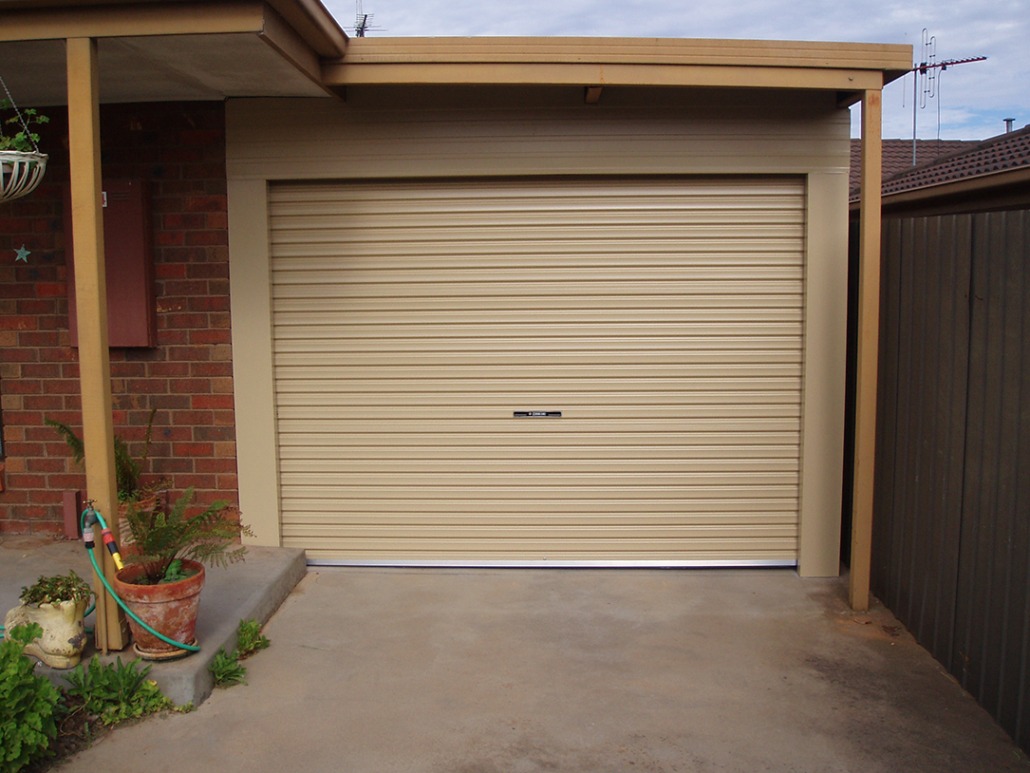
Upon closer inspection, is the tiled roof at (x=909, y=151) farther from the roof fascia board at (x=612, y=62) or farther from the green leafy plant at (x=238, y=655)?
the green leafy plant at (x=238, y=655)

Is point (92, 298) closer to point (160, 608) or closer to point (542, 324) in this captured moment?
point (160, 608)

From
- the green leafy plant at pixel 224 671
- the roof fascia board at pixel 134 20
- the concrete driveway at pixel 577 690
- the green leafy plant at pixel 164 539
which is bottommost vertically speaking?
the concrete driveway at pixel 577 690

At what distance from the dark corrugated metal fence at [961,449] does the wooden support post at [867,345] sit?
13 cm

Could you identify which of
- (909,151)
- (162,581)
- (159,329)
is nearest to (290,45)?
(159,329)

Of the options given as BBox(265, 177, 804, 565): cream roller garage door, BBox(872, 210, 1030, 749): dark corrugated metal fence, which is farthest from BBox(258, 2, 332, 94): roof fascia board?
BBox(872, 210, 1030, 749): dark corrugated metal fence

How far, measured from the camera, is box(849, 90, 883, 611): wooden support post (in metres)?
4.88

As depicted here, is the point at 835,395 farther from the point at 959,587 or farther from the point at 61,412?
the point at 61,412

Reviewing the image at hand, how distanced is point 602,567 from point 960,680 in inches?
86.7

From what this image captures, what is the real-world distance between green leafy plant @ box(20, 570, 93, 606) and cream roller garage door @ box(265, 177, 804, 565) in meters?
1.83

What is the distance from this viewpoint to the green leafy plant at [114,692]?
3752 millimetres

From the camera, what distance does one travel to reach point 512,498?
5.71 meters

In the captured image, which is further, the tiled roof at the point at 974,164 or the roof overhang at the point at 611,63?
the tiled roof at the point at 974,164

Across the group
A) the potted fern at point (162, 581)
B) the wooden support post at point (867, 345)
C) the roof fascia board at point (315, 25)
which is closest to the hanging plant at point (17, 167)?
the roof fascia board at point (315, 25)

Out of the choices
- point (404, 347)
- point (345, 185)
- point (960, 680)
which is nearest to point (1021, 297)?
point (960, 680)
